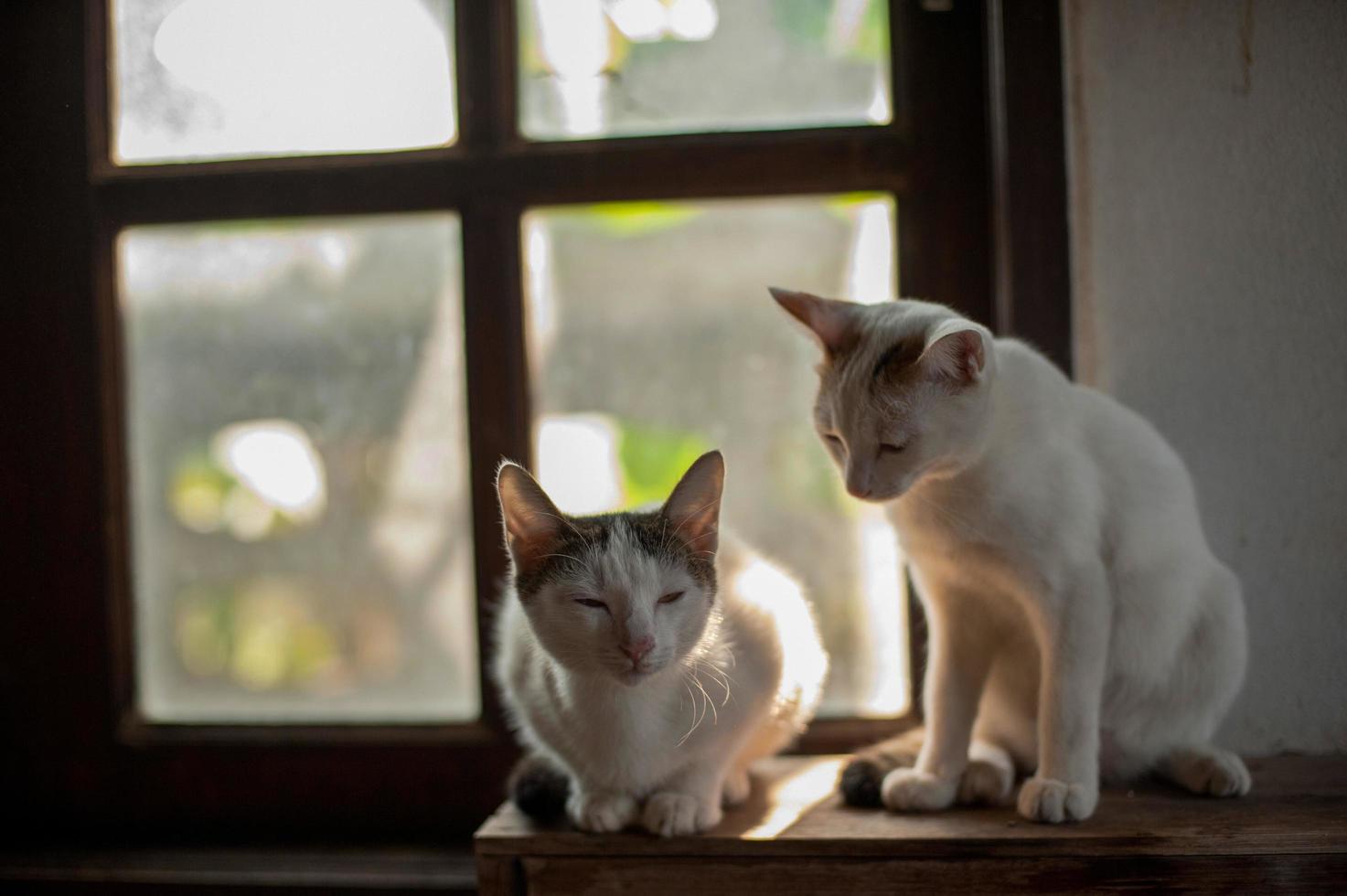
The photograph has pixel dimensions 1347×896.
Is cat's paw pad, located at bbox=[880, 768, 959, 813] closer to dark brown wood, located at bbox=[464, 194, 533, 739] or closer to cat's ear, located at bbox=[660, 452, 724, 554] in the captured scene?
cat's ear, located at bbox=[660, 452, 724, 554]

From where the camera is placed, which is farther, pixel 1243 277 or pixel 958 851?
pixel 1243 277

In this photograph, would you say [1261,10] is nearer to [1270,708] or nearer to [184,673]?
[1270,708]

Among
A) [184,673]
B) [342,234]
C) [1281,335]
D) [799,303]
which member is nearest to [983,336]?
[799,303]

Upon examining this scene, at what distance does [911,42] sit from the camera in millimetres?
1607

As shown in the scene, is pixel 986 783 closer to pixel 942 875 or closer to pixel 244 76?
pixel 942 875

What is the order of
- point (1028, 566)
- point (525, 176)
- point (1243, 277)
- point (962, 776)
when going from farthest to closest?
point (525, 176), point (1243, 277), point (962, 776), point (1028, 566)

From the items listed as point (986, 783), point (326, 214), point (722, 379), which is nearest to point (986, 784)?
point (986, 783)

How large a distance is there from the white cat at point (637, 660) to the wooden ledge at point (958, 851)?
0.13ft

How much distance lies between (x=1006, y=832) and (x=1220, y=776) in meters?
0.31

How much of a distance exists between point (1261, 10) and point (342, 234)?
1.38m

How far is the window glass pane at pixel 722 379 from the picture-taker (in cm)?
166

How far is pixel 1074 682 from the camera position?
1.20m

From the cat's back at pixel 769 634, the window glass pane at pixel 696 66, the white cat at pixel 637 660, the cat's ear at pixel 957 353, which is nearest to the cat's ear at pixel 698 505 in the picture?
the white cat at pixel 637 660

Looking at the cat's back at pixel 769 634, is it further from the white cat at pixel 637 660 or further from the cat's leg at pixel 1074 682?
the cat's leg at pixel 1074 682
